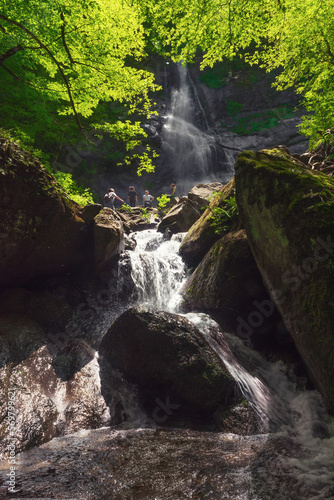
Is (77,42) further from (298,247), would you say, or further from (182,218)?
(182,218)

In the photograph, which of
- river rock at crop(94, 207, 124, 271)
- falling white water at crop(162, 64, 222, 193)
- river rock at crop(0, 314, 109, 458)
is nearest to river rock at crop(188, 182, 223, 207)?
river rock at crop(94, 207, 124, 271)

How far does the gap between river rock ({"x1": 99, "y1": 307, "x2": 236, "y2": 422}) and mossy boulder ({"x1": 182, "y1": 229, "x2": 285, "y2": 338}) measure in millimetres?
1911

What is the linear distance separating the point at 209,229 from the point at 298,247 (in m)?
4.36

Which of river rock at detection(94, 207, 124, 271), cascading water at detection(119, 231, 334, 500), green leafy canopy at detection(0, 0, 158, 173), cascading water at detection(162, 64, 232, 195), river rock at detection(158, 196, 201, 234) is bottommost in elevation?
cascading water at detection(119, 231, 334, 500)

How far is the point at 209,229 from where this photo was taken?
25.5 ft

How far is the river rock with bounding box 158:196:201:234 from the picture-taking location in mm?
12188

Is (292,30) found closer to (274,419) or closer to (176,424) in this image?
(274,419)

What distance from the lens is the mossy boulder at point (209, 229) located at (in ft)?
23.7

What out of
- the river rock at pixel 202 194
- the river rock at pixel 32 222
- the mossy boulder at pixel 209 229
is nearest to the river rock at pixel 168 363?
the river rock at pixel 32 222

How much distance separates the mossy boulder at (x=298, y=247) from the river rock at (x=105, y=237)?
3852mm

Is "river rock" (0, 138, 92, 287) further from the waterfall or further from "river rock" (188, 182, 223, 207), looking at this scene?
"river rock" (188, 182, 223, 207)

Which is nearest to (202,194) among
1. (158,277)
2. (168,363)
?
(158,277)

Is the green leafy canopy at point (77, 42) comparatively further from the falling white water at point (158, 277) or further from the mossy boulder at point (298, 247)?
the falling white water at point (158, 277)

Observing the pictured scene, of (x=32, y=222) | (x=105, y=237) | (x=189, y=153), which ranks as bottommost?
(x=32, y=222)
